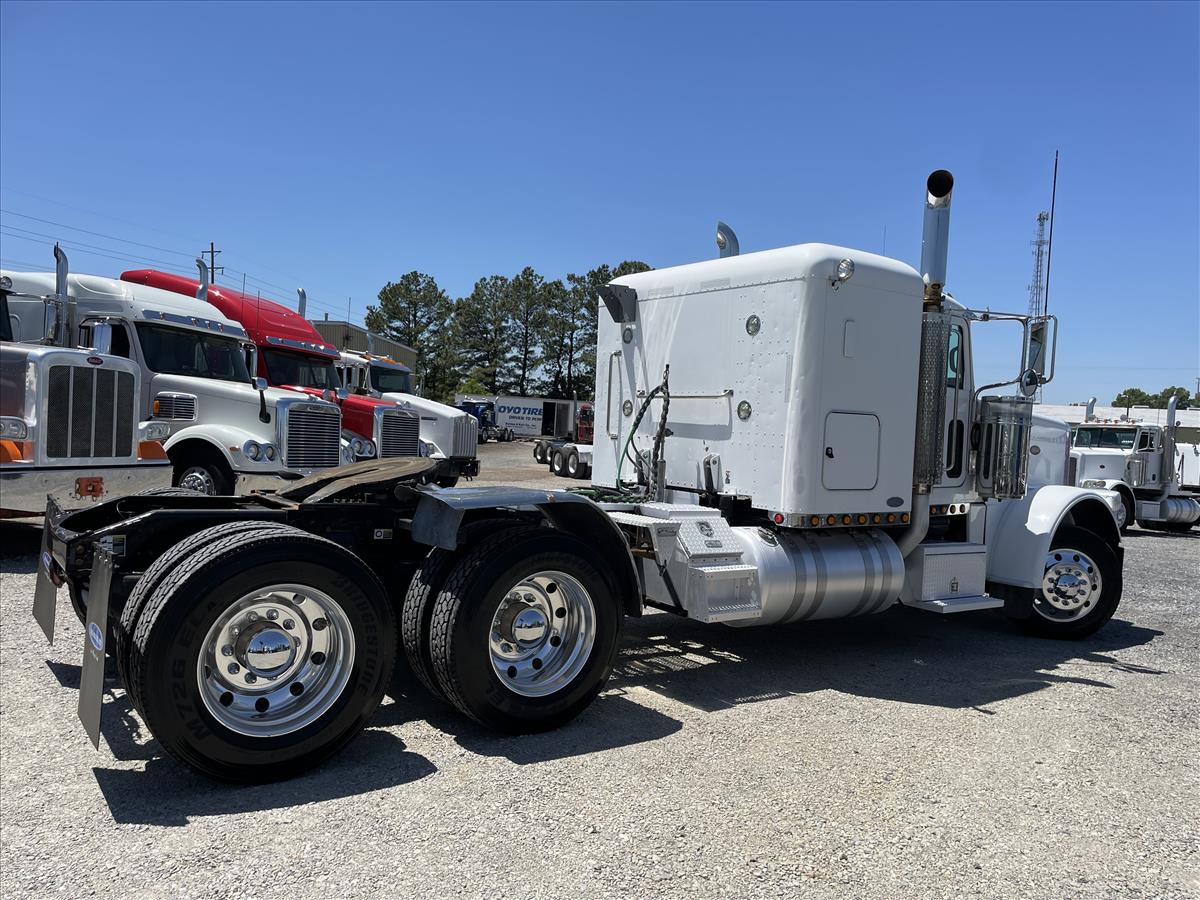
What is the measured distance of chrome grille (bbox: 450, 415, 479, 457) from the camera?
16.9 m

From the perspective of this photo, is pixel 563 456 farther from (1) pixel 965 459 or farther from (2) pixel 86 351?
(1) pixel 965 459

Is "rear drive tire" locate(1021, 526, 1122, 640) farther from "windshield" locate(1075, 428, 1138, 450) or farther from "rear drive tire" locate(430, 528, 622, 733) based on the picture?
"windshield" locate(1075, 428, 1138, 450)

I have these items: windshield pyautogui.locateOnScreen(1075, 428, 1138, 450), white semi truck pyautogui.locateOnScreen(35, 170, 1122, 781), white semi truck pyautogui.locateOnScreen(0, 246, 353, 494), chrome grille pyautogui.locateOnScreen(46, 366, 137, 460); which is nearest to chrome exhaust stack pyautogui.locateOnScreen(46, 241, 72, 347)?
white semi truck pyautogui.locateOnScreen(0, 246, 353, 494)

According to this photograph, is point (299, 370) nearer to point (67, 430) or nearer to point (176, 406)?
point (176, 406)

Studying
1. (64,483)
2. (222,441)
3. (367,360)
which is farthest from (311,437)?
(367,360)

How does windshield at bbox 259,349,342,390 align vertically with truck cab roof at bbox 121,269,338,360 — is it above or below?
below

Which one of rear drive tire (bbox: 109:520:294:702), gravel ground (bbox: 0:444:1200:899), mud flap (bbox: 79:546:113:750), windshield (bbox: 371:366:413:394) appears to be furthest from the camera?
windshield (bbox: 371:366:413:394)

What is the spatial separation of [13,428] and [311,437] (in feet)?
12.3

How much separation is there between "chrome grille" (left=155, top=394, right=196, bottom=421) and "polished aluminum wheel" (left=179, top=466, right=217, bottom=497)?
665 millimetres

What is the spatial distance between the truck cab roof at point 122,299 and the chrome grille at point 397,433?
3.06 m

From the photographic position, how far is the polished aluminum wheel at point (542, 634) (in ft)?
14.8

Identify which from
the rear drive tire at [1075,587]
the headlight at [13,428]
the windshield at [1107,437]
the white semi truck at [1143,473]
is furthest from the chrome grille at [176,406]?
the windshield at [1107,437]

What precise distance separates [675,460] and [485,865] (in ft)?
12.9

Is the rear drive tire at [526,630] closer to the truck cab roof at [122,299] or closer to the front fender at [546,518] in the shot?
the front fender at [546,518]
